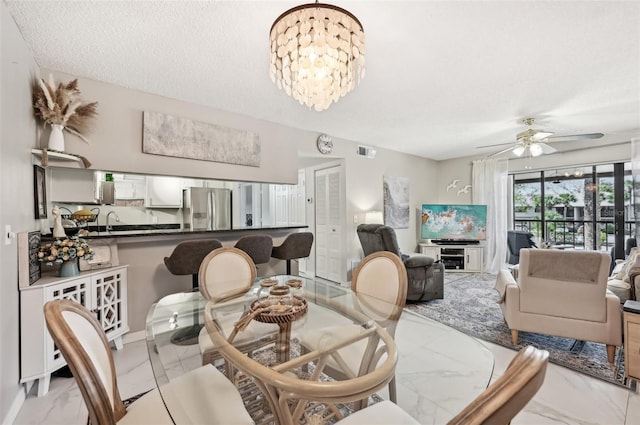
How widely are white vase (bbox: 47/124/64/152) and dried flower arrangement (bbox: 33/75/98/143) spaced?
35mm

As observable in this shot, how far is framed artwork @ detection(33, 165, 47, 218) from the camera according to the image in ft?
7.34

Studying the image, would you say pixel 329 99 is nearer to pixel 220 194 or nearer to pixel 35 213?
pixel 35 213

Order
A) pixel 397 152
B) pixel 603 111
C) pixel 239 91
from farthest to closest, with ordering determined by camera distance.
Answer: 1. pixel 397 152
2. pixel 603 111
3. pixel 239 91

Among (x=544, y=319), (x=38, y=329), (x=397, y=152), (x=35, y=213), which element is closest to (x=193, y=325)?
(x=38, y=329)

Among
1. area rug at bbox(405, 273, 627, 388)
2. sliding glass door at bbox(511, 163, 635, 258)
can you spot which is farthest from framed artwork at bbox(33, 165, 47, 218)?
sliding glass door at bbox(511, 163, 635, 258)

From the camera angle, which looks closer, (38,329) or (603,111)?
(38,329)

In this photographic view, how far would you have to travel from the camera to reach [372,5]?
171cm

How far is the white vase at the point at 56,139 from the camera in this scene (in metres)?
2.29

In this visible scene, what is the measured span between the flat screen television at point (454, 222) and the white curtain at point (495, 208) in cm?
33

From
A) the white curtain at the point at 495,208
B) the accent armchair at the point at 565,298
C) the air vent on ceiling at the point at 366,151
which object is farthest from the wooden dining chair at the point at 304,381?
the white curtain at the point at 495,208

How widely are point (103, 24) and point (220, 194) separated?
2853mm

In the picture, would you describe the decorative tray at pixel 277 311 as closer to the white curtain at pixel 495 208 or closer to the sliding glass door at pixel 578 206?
the white curtain at pixel 495 208

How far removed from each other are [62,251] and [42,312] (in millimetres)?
443

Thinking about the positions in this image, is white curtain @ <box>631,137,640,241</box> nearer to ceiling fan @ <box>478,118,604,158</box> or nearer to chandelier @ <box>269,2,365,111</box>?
ceiling fan @ <box>478,118,604,158</box>
